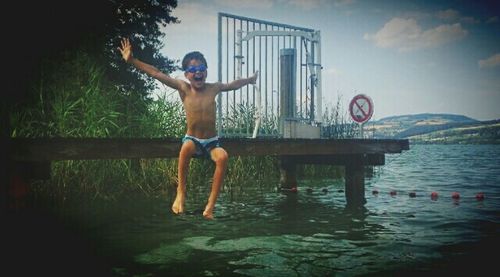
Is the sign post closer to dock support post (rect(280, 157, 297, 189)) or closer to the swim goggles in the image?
dock support post (rect(280, 157, 297, 189))

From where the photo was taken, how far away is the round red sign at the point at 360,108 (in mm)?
8078

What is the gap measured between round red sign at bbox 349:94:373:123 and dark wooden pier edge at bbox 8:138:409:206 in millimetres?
436

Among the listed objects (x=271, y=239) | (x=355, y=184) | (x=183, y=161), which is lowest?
(x=271, y=239)

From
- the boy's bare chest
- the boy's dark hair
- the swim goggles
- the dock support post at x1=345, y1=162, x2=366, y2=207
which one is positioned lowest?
the dock support post at x1=345, y1=162, x2=366, y2=207

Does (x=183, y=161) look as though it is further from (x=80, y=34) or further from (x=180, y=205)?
(x=80, y=34)

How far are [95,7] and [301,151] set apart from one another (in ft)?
23.4

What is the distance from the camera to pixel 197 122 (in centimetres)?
424

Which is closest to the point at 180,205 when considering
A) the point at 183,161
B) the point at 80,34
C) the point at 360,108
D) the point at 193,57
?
the point at 183,161

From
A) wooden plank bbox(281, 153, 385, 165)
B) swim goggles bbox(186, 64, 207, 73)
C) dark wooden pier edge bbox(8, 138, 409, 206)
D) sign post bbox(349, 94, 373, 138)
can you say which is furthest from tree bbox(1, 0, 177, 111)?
wooden plank bbox(281, 153, 385, 165)

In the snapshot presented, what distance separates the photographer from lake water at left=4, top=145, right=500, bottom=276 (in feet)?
13.6

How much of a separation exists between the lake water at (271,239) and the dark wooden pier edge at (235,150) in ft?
2.74

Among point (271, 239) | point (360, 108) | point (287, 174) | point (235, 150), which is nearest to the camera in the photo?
point (271, 239)

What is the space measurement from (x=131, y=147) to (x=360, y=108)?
4.44 metres

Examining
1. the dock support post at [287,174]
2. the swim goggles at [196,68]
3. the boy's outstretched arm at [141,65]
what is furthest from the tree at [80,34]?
the dock support post at [287,174]
